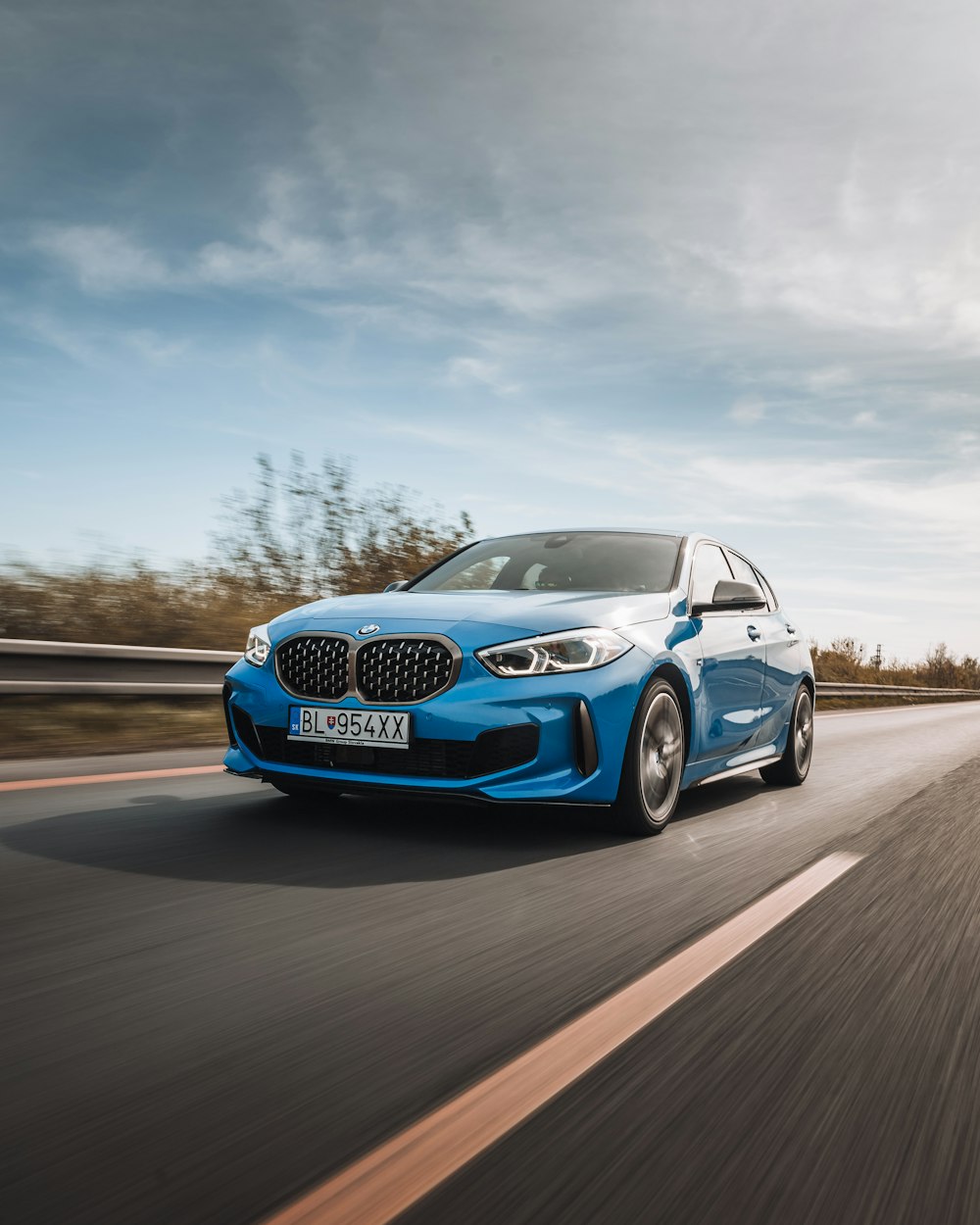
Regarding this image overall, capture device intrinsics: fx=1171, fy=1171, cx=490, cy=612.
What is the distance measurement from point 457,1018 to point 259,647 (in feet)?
9.35

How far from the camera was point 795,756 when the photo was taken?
775cm

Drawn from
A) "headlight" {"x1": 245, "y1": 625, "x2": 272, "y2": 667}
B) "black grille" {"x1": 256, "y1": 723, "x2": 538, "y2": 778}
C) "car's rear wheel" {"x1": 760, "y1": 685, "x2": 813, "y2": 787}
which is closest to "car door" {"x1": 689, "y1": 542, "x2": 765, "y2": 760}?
"car's rear wheel" {"x1": 760, "y1": 685, "x2": 813, "y2": 787}

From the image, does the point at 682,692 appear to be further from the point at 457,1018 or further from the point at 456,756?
the point at 457,1018

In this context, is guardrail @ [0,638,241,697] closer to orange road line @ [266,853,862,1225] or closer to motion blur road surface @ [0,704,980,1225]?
motion blur road surface @ [0,704,980,1225]

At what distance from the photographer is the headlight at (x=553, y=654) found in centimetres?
475

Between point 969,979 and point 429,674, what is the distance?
2325 millimetres

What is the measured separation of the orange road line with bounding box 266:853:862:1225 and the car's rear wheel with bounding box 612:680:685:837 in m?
1.62

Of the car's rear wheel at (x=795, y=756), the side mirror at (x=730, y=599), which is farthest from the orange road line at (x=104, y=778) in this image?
the car's rear wheel at (x=795, y=756)

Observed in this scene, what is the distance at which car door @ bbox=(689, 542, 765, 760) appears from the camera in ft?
19.3

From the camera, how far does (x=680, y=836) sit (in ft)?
17.4

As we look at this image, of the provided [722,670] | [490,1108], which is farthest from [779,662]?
[490,1108]

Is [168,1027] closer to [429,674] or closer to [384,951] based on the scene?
[384,951]

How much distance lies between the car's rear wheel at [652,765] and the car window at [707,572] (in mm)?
831

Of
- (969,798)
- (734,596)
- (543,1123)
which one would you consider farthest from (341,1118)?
(969,798)
